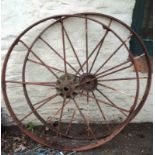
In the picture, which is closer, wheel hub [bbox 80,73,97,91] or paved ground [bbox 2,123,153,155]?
wheel hub [bbox 80,73,97,91]

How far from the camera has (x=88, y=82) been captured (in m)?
2.86

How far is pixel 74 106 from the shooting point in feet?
10.4

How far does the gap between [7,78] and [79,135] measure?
827 millimetres

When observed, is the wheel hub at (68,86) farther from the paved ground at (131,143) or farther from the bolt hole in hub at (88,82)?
the paved ground at (131,143)

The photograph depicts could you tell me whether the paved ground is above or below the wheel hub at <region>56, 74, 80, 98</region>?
below

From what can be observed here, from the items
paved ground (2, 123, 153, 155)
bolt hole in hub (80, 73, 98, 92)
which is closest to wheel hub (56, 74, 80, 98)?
bolt hole in hub (80, 73, 98, 92)

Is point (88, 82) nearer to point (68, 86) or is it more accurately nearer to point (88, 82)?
point (88, 82)

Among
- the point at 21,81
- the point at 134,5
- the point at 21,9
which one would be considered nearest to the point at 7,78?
the point at 21,81

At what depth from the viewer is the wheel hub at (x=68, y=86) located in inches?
112

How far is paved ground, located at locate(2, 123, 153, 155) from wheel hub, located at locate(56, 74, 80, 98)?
536 mm

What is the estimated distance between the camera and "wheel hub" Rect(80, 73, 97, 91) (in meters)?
2.85

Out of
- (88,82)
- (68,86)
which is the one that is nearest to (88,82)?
(88,82)

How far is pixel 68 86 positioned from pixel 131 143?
0.80 meters

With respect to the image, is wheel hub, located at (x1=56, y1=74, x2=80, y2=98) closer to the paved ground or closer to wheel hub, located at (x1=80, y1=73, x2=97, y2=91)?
wheel hub, located at (x1=80, y1=73, x2=97, y2=91)
